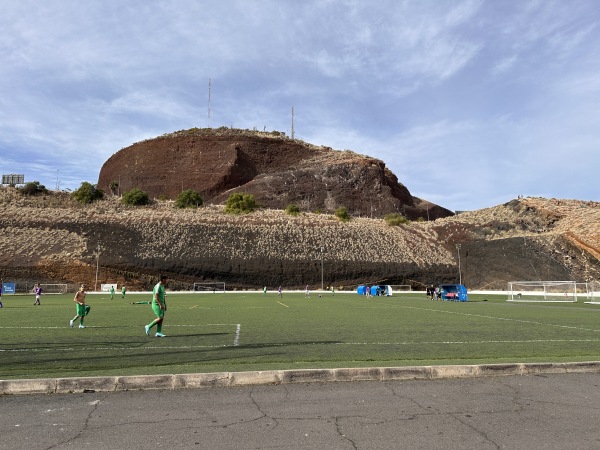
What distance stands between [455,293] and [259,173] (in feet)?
328

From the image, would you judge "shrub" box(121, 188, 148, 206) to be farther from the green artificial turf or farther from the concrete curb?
the concrete curb

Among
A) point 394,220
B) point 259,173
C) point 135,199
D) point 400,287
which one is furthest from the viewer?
point 259,173

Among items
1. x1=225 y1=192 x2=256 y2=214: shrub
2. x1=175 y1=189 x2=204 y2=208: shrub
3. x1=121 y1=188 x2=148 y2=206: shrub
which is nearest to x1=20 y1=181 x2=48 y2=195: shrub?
x1=121 y1=188 x2=148 y2=206: shrub

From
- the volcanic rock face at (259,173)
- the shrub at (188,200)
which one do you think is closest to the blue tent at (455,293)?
the shrub at (188,200)

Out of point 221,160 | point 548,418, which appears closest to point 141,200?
point 221,160

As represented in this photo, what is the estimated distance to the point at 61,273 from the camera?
6550cm

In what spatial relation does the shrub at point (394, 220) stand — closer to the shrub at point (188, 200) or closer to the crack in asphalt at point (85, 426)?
the shrub at point (188, 200)

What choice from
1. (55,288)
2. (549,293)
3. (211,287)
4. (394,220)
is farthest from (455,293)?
(394,220)

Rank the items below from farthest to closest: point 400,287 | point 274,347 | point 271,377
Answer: point 400,287 → point 274,347 → point 271,377

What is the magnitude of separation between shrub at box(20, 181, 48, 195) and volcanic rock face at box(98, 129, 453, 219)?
24.1 metres

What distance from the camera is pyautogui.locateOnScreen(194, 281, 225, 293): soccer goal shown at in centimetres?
6825

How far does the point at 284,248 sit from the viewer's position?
3056 inches

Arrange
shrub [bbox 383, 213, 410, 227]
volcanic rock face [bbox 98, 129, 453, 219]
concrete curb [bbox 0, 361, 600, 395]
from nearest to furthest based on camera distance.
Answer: concrete curb [bbox 0, 361, 600, 395]
shrub [bbox 383, 213, 410, 227]
volcanic rock face [bbox 98, 129, 453, 219]

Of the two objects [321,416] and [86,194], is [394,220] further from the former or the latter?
[321,416]
